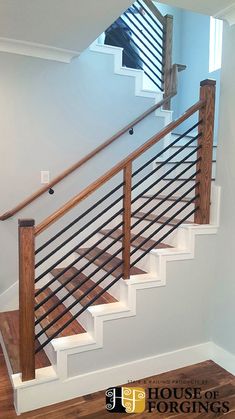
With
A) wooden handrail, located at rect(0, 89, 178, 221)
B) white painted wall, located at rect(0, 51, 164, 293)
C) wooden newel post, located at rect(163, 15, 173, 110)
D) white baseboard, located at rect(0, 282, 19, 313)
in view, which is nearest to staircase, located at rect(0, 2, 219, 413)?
white baseboard, located at rect(0, 282, 19, 313)

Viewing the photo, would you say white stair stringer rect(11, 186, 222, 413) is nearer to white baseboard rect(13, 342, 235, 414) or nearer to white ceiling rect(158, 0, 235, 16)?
white baseboard rect(13, 342, 235, 414)

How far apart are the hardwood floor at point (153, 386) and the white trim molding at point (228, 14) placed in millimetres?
2400

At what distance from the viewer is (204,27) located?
418cm

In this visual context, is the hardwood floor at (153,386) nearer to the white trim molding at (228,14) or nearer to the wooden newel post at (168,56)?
the white trim molding at (228,14)

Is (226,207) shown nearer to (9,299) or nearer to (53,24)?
(53,24)

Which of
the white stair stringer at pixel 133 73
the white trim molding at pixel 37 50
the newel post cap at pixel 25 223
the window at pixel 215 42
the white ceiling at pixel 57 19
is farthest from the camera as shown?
the window at pixel 215 42

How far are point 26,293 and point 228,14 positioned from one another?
2165 millimetres

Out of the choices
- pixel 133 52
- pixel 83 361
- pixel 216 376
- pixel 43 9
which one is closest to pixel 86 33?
pixel 43 9

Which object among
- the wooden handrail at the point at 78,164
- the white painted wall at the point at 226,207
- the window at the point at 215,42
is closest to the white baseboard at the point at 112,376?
the white painted wall at the point at 226,207

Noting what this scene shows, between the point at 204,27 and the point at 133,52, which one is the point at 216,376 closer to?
the point at 133,52

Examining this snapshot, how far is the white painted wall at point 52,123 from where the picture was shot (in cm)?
278

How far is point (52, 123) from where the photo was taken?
294 centimetres

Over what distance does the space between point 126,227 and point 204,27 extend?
11.5 ft

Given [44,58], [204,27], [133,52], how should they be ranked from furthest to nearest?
[204,27] < [133,52] < [44,58]
